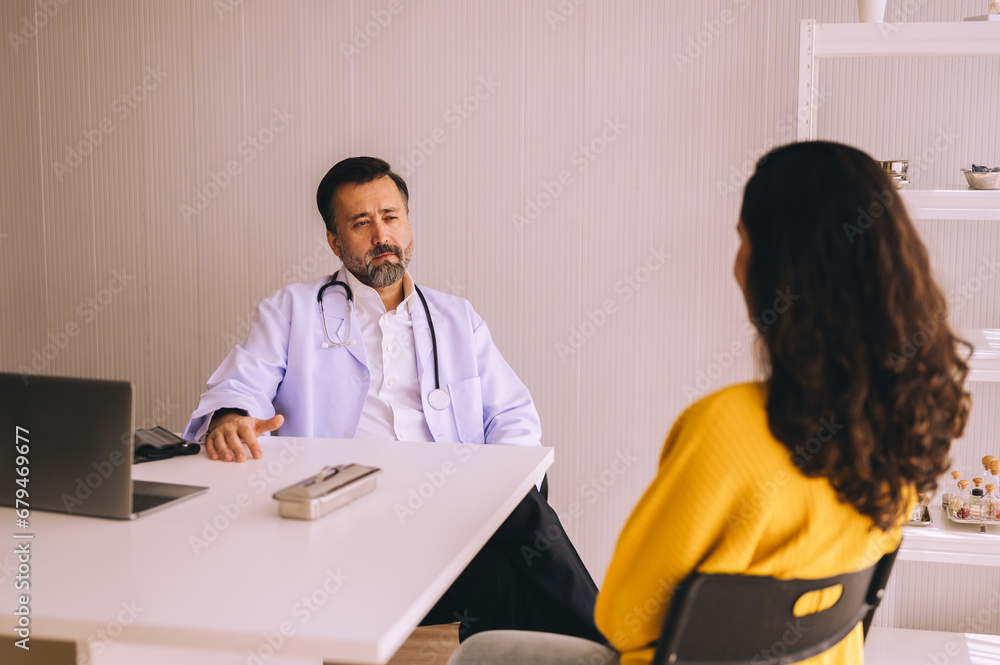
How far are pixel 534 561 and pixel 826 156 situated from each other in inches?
41.7

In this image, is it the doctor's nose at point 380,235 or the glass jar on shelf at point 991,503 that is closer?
the glass jar on shelf at point 991,503

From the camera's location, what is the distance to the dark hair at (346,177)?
7.51 ft

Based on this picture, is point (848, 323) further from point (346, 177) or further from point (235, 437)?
point (346, 177)

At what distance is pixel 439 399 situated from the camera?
211 centimetres

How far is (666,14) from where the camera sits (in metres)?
2.54

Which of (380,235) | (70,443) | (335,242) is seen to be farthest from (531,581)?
(335,242)

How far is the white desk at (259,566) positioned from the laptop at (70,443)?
3 cm

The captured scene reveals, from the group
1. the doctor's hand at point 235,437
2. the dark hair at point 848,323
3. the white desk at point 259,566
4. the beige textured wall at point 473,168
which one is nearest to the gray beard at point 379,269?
the beige textured wall at point 473,168

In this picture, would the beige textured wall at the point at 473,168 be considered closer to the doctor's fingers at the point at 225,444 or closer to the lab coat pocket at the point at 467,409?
the lab coat pocket at the point at 467,409

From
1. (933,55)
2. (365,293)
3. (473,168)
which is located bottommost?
(365,293)

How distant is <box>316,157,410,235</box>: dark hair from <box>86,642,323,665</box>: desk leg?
1241 mm

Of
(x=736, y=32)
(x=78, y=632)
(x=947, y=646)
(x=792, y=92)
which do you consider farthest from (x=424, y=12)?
(x=947, y=646)

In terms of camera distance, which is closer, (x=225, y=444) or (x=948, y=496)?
(x=225, y=444)

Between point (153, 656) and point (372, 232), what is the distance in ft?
4.48
